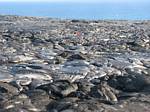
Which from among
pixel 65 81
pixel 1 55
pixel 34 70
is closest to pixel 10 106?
pixel 65 81

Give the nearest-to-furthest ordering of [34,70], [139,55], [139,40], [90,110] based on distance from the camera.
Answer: [90,110]
[34,70]
[139,55]
[139,40]

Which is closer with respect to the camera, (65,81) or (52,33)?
(65,81)

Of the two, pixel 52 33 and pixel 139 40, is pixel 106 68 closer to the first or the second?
pixel 139 40

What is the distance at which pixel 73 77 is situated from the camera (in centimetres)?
1574

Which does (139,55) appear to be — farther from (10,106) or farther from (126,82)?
(10,106)

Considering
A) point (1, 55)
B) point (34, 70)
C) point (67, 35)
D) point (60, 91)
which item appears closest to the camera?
point (60, 91)

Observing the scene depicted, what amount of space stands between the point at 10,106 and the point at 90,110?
180 cm

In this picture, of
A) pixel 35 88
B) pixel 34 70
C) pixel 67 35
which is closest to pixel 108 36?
pixel 67 35

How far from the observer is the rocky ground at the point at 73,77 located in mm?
12906

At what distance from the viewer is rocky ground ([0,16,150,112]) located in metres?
12.9

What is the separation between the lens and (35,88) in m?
14.2

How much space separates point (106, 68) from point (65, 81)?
9.64ft

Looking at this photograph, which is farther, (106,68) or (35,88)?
(106,68)

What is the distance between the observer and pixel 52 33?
96.6 feet
